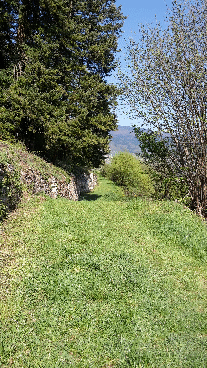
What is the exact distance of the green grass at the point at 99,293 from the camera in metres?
4.88

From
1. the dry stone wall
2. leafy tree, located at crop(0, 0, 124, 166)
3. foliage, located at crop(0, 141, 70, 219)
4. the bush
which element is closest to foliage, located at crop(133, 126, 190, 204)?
leafy tree, located at crop(0, 0, 124, 166)

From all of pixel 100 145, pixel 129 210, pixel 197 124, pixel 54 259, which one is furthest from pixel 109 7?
pixel 54 259

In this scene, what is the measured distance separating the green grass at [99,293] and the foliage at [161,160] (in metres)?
4.19

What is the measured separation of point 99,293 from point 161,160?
9957mm

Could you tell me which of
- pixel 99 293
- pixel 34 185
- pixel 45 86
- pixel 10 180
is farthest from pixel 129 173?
pixel 99 293

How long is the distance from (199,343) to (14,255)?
524cm

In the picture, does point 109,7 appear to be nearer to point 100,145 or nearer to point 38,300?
point 100,145

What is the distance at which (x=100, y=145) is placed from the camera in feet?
74.5

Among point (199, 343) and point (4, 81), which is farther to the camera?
point (4, 81)

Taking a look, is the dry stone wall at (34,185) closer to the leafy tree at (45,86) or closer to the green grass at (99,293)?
the green grass at (99,293)

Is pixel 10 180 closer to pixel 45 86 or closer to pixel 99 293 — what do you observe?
pixel 99 293

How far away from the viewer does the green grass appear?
16.0 feet

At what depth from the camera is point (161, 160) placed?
14719 mm

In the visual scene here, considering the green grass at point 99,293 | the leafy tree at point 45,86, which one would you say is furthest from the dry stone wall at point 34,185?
the leafy tree at point 45,86
